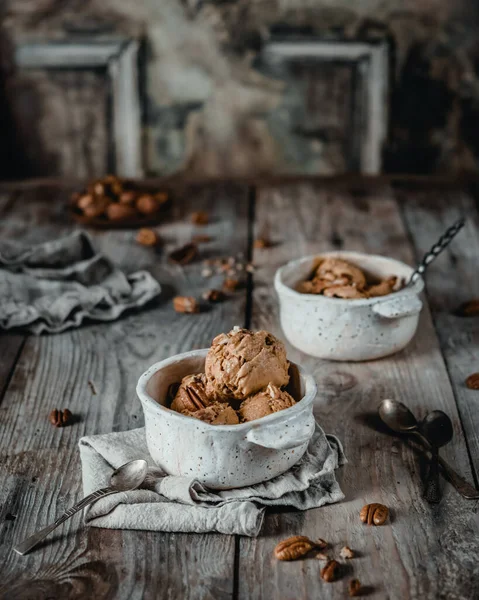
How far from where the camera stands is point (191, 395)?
1.27m

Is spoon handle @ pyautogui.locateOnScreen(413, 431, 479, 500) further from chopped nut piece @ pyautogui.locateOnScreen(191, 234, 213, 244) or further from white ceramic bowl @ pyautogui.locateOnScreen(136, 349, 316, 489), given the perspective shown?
chopped nut piece @ pyautogui.locateOnScreen(191, 234, 213, 244)

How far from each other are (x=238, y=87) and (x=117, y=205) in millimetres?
879

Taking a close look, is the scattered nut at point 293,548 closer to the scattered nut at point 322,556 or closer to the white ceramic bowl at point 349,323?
the scattered nut at point 322,556

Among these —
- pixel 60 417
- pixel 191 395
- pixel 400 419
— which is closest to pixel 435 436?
pixel 400 419

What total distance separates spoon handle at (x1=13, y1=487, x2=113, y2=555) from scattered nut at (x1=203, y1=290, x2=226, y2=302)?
810 millimetres

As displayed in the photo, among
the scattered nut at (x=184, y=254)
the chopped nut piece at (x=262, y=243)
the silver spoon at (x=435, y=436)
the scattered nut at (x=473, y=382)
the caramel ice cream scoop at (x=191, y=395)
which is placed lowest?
the chopped nut piece at (x=262, y=243)

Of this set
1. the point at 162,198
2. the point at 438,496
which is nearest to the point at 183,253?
the point at 162,198

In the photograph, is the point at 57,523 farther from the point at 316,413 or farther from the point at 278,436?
the point at 316,413

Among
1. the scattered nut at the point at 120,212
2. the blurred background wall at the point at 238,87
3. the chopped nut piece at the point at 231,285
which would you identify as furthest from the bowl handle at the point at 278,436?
the blurred background wall at the point at 238,87

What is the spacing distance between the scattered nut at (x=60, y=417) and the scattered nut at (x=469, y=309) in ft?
3.03

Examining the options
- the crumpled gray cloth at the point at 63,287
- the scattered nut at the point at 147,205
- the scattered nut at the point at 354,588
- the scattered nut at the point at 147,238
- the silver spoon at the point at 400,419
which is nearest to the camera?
the scattered nut at the point at 354,588

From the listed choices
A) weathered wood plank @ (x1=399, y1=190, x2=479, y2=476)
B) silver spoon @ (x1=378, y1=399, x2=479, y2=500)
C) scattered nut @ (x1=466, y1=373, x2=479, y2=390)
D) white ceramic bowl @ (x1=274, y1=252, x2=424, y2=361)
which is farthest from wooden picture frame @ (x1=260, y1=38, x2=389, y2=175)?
silver spoon @ (x1=378, y1=399, x2=479, y2=500)

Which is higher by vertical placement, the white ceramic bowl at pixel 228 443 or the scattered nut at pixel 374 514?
the white ceramic bowl at pixel 228 443

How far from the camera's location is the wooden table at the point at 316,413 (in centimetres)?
110
